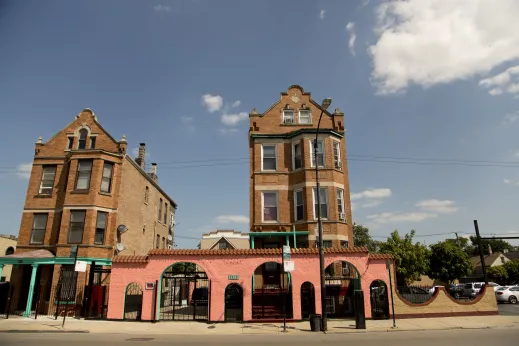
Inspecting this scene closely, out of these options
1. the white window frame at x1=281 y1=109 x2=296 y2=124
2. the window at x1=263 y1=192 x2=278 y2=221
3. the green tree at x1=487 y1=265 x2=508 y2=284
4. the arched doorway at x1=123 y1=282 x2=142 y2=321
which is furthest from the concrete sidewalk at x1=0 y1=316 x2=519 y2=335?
the green tree at x1=487 y1=265 x2=508 y2=284

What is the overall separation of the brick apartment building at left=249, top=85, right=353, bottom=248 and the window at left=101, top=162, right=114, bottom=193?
1014 centimetres

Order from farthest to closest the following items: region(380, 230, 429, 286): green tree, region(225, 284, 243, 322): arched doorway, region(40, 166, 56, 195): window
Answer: region(380, 230, 429, 286): green tree < region(40, 166, 56, 195): window < region(225, 284, 243, 322): arched doorway

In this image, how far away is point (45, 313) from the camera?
21609 mm

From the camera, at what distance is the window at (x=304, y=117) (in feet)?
89.9

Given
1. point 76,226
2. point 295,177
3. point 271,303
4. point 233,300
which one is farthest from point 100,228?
point 295,177

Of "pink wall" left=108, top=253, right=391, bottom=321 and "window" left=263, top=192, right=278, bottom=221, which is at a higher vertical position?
"window" left=263, top=192, right=278, bottom=221

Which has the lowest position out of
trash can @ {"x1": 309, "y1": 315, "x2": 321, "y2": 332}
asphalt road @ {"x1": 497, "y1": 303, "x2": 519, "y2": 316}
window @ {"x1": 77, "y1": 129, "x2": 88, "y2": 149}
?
asphalt road @ {"x1": 497, "y1": 303, "x2": 519, "y2": 316}

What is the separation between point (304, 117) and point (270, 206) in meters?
7.71

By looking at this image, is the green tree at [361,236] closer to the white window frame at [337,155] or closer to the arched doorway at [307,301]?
the white window frame at [337,155]

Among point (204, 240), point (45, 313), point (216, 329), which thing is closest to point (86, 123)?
point (45, 313)

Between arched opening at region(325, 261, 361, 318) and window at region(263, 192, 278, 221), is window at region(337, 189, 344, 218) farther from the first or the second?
arched opening at region(325, 261, 361, 318)

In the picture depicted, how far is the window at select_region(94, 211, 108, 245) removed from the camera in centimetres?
2354

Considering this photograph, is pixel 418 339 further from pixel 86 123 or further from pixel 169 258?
pixel 86 123

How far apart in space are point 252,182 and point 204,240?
43.3 m
